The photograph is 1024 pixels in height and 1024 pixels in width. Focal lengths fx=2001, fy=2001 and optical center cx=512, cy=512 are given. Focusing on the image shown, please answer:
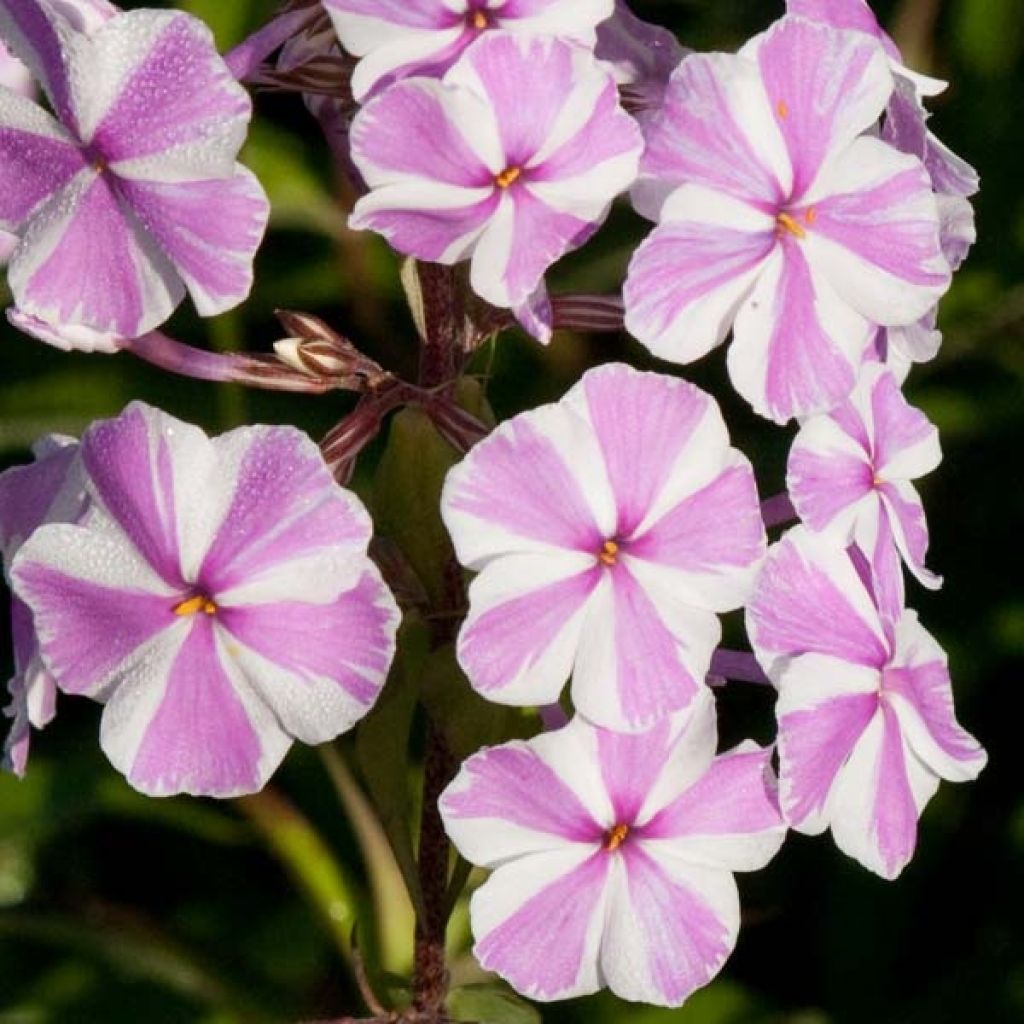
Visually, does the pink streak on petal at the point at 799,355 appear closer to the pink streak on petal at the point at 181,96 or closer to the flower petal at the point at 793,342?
the flower petal at the point at 793,342

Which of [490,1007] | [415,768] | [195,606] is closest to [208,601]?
[195,606]

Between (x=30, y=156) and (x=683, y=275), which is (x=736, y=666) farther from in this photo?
(x=30, y=156)

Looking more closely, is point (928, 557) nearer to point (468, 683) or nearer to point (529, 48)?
point (468, 683)

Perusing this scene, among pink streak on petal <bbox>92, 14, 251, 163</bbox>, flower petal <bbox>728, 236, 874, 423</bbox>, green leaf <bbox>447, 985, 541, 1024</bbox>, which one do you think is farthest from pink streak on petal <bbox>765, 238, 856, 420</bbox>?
green leaf <bbox>447, 985, 541, 1024</bbox>

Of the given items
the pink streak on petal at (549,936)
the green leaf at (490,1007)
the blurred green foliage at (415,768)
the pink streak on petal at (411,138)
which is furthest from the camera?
the blurred green foliage at (415,768)

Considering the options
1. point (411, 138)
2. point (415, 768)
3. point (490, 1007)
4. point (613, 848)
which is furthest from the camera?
point (415, 768)

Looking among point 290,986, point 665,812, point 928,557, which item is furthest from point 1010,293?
point 665,812

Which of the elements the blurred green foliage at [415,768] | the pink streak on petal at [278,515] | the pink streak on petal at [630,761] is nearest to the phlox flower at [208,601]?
the pink streak on petal at [278,515]
